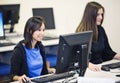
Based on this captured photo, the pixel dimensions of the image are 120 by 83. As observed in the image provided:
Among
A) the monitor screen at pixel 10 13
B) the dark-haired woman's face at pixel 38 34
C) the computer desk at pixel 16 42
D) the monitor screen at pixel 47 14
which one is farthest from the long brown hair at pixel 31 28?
the monitor screen at pixel 47 14

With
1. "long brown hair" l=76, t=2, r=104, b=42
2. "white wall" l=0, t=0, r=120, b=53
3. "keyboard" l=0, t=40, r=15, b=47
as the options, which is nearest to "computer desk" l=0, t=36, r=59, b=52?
"keyboard" l=0, t=40, r=15, b=47

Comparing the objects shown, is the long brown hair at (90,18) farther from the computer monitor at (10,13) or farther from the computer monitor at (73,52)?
the computer monitor at (10,13)

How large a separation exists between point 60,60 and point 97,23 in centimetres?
98

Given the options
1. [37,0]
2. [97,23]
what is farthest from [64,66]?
[37,0]

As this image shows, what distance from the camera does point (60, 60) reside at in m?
1.79

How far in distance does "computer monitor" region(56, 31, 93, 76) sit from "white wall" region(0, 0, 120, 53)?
88.3 inches

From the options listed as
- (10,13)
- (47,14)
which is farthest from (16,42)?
(47,14)

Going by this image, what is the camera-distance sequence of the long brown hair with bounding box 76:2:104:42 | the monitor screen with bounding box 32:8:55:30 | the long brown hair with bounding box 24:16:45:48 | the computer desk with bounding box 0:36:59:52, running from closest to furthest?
the long brown hair with bounding box 24:16:45:48 → the long brown hair with bounding box 76:2:104:42 → the computer desk with bounding box 0:36:59:52 → the monitor screen with bounding box 32:8:55:30

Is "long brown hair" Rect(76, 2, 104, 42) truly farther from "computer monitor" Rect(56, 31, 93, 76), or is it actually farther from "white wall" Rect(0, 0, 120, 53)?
"white wall" Rect(0, 0, 120, 53)

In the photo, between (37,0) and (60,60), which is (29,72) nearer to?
(60,60)

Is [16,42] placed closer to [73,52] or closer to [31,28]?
[31,28]

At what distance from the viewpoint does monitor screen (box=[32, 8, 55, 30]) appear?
3955 mm

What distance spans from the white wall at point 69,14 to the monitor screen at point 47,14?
142 millimetres

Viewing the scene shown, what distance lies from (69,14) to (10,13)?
117 cm
